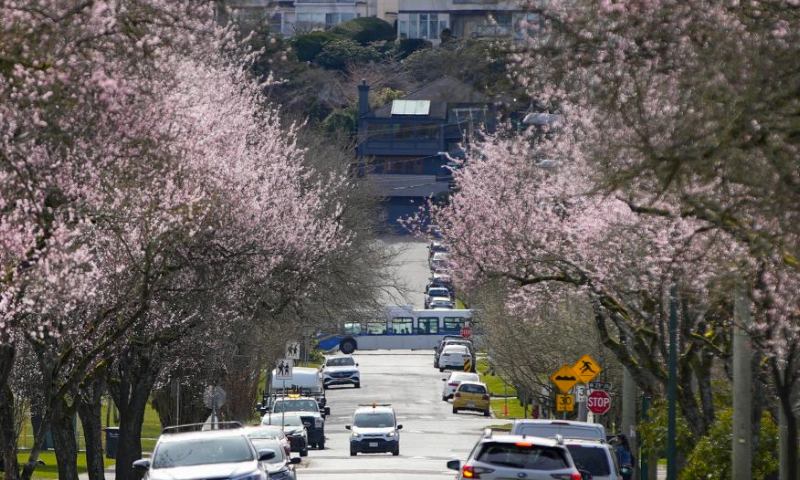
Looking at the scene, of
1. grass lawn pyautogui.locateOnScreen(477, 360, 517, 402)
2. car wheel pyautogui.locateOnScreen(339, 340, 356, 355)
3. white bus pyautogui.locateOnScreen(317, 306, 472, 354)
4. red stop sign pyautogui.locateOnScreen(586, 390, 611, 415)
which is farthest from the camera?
car wheel pyautogui.locateOnScreen(339, 340, 356, 355)

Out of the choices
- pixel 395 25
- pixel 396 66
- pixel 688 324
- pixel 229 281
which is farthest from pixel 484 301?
pixel 395 25

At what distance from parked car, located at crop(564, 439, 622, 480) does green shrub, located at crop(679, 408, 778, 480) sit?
2.54 meters

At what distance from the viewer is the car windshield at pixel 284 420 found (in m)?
43.1

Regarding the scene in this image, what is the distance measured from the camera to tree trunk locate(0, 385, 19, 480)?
22391 millimetres

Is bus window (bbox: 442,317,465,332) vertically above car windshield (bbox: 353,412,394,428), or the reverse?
bus window (bbox: 442,317,465,332)

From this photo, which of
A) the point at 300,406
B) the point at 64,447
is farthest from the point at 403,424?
the point at 64,447

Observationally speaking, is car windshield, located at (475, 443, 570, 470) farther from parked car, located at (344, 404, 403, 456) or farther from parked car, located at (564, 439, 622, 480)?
parked car, located at (344, 404, 403, 456)

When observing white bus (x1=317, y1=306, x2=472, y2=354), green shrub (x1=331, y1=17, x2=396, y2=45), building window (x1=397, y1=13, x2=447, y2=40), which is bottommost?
white bus (x1=317, y1=306, x2=472, y2=354)

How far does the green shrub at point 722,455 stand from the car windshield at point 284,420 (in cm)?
2042

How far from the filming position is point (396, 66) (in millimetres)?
132375

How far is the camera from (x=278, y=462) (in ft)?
81.9

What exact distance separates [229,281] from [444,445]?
2059cm

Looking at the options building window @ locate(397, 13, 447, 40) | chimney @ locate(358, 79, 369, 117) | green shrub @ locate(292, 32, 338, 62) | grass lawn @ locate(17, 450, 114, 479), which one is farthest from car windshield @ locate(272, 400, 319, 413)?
building window @ locate(397, 13, 447, 40)

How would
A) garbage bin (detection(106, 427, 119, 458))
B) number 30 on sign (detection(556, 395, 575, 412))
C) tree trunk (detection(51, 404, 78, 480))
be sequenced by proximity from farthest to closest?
garbage bin (detection(106, 427, 119, 458)) < number 30 on sign (detection(556, 395, 575, 412)) < tree trunk (detection(51, 404, 78, 480))
